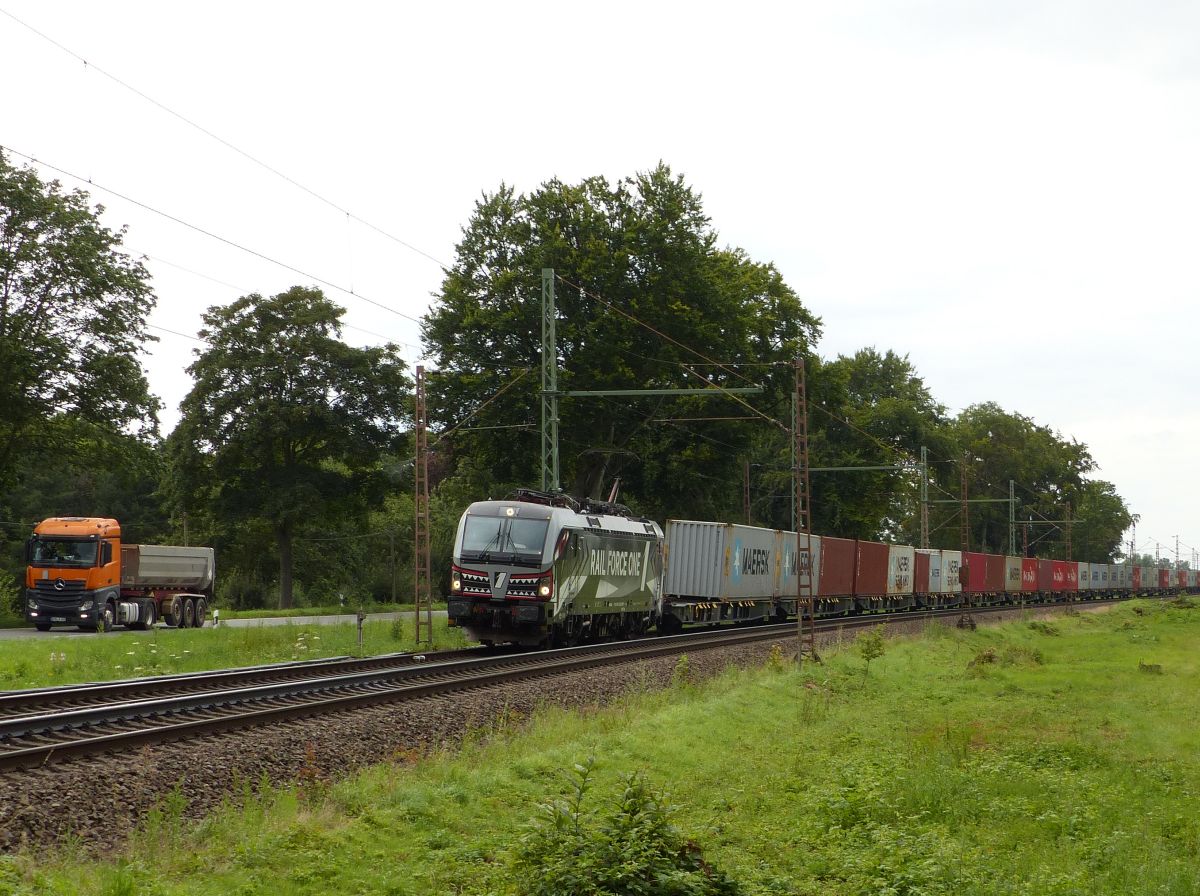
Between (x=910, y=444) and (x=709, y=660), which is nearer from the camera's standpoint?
(x=709, y=660)

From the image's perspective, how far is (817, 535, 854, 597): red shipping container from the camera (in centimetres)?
4319

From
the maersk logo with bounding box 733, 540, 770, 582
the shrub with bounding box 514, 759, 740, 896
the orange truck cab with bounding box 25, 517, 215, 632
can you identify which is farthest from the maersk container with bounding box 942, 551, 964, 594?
the shrub with bounding box 514, 759, 740, 896

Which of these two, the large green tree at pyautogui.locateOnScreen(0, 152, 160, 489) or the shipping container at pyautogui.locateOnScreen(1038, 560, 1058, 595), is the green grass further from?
the shipping container at pyautogui.locateOnScreen(1038, 560, 1058, 595)

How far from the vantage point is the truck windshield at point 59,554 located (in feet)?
110

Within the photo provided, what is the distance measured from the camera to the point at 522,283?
3872 cm

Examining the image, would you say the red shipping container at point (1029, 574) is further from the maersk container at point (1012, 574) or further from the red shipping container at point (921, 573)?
the red shipping container at point (921, 573)

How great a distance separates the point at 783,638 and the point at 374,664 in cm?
1338

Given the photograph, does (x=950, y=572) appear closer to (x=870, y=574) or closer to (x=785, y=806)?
(x=870, y=574)

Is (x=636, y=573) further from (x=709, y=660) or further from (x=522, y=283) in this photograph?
(x=522, y=283)

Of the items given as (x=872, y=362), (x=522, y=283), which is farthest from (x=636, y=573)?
(x=872, y=362)

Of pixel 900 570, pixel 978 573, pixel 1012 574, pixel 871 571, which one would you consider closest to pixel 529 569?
pixel 871 571

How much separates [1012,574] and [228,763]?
6391cm

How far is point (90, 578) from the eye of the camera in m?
33.6

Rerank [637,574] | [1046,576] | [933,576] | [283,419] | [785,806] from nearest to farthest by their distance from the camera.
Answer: [785,806], [637,574], [283,419], [933,576], [1046,576]
